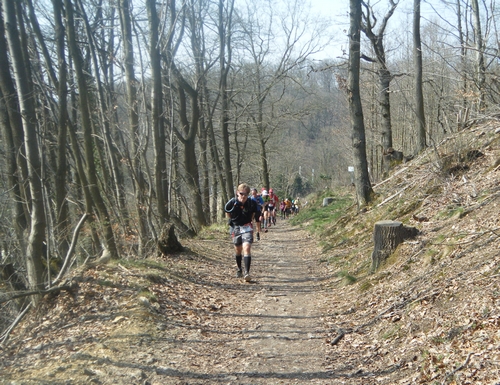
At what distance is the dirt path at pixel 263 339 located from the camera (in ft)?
16.1

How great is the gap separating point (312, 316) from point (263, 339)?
48.8 inches

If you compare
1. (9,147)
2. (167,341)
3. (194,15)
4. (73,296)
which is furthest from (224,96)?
(167,341)

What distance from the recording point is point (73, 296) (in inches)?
287

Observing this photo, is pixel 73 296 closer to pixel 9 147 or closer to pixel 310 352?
pixel 310 352

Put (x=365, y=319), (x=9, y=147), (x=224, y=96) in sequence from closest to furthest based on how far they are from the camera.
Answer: (x=365, y=319) < (x=9, y=147) < (x=224, y=96)

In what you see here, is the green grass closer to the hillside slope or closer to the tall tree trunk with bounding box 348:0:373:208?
the tall tree trunk with bounding box 348:0:373:208

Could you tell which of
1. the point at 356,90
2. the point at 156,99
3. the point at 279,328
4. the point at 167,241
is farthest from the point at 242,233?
the point at 356,90

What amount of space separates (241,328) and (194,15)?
14640mm

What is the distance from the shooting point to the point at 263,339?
600 cm

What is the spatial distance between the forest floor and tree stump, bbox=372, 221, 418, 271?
0.16 meters

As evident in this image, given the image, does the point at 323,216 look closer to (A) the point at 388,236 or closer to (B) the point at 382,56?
(B) the point at 382,56

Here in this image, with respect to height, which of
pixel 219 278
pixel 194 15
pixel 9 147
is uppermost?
pixel 194 15

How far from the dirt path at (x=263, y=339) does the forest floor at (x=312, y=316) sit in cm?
3

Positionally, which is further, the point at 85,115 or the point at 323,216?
the point at 323,216
